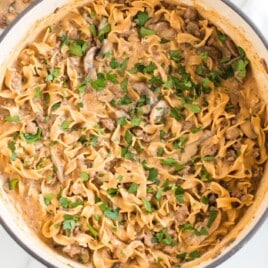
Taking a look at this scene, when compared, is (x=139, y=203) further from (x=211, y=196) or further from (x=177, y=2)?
(x=177, y=2)

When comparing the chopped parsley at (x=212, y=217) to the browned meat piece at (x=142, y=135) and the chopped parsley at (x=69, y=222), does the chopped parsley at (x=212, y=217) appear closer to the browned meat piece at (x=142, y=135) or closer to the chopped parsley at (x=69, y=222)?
the browned meat piece at (x=142, y=135)

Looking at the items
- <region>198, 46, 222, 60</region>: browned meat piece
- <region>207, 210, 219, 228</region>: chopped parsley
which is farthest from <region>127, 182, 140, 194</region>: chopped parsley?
<region>198, 46, 222, 60</region>: browned meat piece

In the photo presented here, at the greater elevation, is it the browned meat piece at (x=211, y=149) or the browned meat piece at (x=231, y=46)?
the browned meat piece at (x=231, y=46)

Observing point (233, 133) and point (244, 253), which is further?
point (244, 253)

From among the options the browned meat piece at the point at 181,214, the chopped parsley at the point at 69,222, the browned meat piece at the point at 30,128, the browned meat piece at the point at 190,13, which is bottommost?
the chopped parsley at the point at 69,222

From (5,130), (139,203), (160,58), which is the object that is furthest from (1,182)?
(160,58)

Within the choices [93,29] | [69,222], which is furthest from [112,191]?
[93,29]

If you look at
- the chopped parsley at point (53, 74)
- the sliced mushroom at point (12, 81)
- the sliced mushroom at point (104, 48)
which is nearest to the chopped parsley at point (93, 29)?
the sliced mushroom at point (104, 48)

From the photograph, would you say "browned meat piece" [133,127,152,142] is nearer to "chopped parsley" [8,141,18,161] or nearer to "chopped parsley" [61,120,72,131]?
"chopped parsley" [61,120,72,131]

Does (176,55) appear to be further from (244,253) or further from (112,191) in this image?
(244,253)

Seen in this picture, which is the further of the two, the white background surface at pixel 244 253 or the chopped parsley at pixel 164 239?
the white background surface at pixel 244 253

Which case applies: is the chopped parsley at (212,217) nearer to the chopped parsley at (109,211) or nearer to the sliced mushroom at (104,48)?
the chopped parsley at (109,211)
